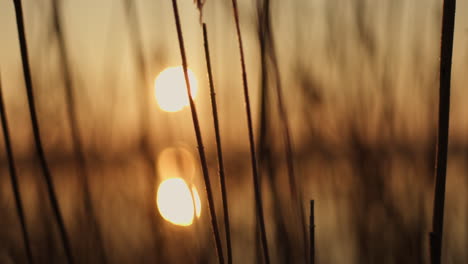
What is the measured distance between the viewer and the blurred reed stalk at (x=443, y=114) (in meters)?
0.53

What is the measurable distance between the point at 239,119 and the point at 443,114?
805 mm

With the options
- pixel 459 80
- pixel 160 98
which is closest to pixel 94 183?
pixel 160 98

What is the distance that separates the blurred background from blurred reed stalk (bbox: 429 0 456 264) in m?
0.59

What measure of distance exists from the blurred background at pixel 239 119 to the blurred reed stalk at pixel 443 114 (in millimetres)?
593

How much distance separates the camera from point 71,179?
50.2 inches

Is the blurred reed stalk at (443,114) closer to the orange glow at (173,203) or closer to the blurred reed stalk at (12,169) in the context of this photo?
the blurred reed stalk at (12,169)

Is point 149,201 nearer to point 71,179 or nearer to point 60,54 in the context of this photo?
point 71,179

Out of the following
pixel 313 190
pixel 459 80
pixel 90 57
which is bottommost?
pixel 313 190

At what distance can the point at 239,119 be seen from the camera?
1.33 meters

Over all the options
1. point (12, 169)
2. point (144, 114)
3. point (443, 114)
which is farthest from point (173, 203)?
point (443, 114)

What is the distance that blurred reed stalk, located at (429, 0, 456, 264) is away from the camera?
0.53 metres

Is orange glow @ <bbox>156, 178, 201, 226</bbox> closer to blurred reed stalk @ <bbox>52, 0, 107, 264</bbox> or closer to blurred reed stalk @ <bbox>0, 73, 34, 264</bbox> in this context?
blurred reed stalk @ <bbox>52, 0, 107, 264</bbox>

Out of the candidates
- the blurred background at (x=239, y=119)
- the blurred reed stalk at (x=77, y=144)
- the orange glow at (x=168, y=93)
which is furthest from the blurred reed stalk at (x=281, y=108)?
the blurred reed stalk at (x=77, y=144)

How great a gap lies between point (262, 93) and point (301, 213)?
26 centimetres
